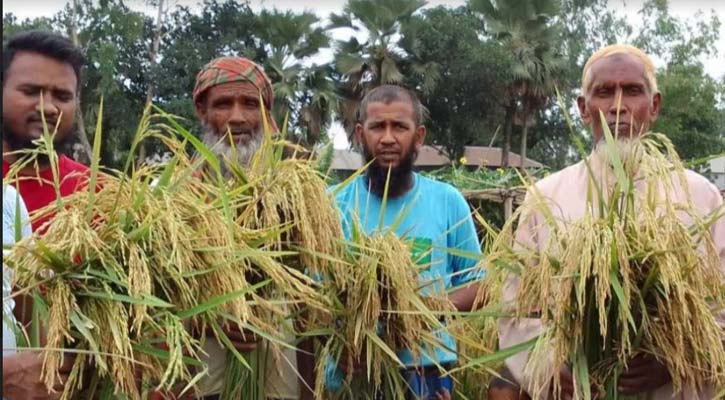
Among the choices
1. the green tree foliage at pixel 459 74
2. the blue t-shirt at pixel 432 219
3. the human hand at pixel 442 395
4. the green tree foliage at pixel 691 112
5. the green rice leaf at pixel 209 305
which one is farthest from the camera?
the green tree foliage at pixel 691 112

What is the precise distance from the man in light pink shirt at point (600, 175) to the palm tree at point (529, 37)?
20073 mm

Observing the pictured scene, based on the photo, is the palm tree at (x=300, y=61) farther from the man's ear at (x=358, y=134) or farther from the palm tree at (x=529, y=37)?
the man's ear at (x=358, y=134)

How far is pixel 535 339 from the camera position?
2.28 m

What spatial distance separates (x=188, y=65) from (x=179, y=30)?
2735 mm

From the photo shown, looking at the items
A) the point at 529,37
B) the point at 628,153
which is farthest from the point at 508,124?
the point at 628,153

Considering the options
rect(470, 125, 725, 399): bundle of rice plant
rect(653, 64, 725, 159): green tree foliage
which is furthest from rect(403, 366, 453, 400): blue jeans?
rect(653, 64, 725, 159): green tree foliage

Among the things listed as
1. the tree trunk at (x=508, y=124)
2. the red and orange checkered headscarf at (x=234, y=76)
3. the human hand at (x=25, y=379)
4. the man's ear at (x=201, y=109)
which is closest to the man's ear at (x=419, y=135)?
the red and orange checkered headscarf at (x=234, y=76)

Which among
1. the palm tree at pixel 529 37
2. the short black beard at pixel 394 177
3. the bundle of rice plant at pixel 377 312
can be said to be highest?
the palm tree at pixel 529 37

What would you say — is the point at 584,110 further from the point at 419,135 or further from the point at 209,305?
the point at 209,305

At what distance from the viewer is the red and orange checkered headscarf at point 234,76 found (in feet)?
10.2

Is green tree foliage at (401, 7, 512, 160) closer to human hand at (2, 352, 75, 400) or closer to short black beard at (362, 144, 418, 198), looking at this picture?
short black beard at (362, 144, 418, 198)

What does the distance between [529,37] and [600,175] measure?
71.3 ft

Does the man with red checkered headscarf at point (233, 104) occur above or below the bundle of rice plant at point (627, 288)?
above

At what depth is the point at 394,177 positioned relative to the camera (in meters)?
3.22
